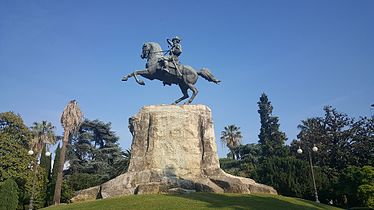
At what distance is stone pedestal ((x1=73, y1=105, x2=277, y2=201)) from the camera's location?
2334cm

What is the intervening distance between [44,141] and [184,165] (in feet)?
90.0

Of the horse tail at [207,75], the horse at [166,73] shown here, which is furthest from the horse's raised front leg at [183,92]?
the horse tail at [207,75]

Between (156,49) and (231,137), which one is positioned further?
(231,137)

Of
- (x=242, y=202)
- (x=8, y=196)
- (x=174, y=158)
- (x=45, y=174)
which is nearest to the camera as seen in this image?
(x=242, y=202)

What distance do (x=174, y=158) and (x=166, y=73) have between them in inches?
236

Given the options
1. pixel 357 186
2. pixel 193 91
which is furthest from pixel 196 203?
pixel 357 186

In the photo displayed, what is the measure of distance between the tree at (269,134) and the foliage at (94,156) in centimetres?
1980

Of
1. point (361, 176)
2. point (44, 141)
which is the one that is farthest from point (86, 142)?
point (361, 176)

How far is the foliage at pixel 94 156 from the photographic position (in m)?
41.2

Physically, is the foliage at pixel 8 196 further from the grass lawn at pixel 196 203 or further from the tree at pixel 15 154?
the grass lawn at pixel 196 203

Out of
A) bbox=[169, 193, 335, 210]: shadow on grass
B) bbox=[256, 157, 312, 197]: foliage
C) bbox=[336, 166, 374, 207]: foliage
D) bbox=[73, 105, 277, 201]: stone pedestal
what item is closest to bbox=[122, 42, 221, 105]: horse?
bbox=[73, 105, 277, 201]: stone pedestal

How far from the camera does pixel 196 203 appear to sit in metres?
18.7

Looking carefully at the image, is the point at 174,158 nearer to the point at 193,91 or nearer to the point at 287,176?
the point at 193,91

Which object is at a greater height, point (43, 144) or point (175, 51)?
point (175, 51)
